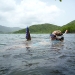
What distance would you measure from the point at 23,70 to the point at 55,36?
85.9 ft

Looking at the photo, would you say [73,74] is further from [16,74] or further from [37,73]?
[16,74]

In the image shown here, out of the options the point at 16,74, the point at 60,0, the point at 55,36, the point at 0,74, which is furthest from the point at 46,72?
the point at 55,36

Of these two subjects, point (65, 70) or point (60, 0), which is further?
point (65, 70)

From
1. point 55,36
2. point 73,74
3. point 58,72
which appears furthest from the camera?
point 55,36

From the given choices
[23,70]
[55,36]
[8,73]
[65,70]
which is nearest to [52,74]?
[65,70]

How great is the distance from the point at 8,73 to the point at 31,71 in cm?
143

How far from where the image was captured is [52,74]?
863cm

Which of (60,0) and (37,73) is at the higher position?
(60,0)

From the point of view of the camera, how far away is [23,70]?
9.47 m

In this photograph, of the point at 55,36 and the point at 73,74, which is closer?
the point at 73,74

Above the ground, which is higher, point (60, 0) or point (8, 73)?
point (60, 0)

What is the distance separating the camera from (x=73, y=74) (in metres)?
8.39

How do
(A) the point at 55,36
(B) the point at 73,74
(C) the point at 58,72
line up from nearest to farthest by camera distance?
(B) the point at 73,74 < (C) the point at 58,72 < (A) the point at 55,36

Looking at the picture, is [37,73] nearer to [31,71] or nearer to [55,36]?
[31,71]
